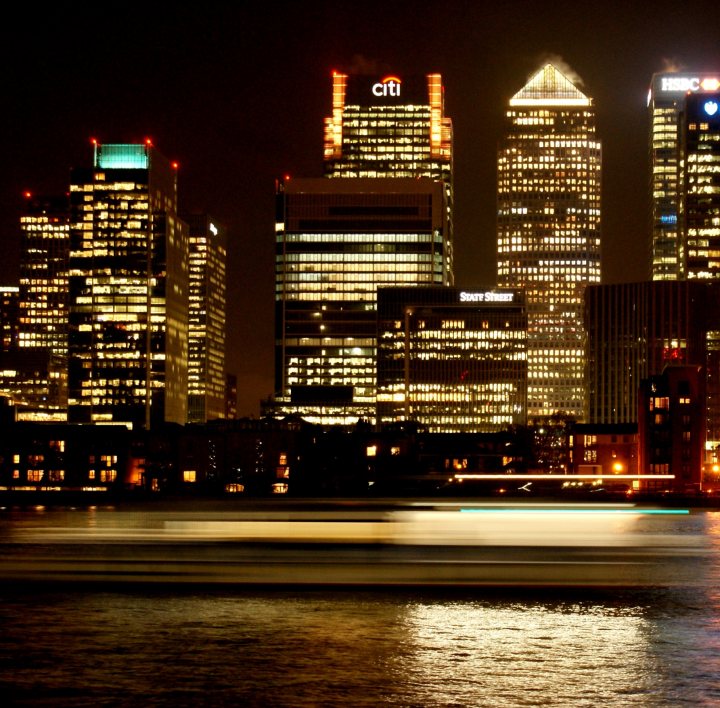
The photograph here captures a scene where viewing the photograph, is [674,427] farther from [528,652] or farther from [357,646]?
[357,646]

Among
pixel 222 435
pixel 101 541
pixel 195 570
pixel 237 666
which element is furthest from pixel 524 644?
pixel 222 435

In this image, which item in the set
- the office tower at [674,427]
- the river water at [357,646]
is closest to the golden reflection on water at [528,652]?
the river water at [357,646]

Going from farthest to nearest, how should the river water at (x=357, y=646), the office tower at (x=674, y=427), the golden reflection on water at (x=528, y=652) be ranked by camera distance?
the office tower at (x=674, y=427) < the golden reflection on water at (x=528, y=652) < the river water at (x=357, y=646)

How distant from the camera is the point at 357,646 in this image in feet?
76.2

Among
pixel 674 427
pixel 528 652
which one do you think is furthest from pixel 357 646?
pixel 674 427

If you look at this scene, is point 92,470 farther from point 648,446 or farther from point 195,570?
point 195,570

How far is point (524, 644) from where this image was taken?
2358 cm

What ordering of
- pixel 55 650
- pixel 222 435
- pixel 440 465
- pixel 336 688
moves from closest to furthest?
pixel 336 688 → pixel 55 650 → pixel 222 435 → pixel 440 465

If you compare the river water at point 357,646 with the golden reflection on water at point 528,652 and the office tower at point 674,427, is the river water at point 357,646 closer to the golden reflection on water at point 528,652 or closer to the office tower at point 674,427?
the golden reflection on water at point 528,652

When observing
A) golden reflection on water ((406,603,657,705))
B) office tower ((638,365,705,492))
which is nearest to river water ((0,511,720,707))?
golden reflection on water ((406,603,657,705))

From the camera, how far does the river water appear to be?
61.3ft

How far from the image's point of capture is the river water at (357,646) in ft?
61.3

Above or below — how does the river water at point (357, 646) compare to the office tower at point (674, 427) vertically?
below

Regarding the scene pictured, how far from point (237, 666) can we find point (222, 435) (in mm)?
140200
